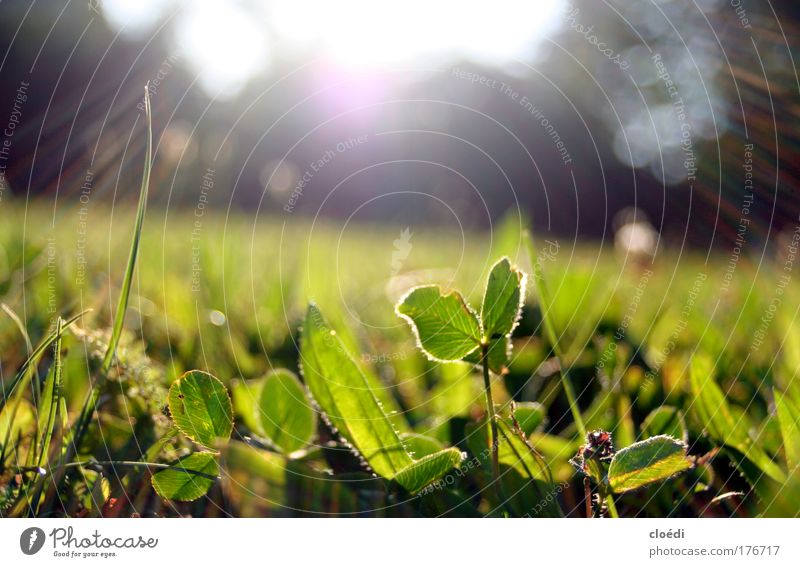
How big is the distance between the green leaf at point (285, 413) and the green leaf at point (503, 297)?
0.57 ft

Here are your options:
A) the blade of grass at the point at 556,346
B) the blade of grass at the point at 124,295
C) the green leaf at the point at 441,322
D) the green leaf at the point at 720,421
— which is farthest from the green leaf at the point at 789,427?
the blade of grass at the point at 124,295

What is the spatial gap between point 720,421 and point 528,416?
162 millimetres

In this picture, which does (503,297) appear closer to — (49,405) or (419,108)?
(49,405)

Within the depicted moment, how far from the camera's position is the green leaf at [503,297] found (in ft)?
1.59

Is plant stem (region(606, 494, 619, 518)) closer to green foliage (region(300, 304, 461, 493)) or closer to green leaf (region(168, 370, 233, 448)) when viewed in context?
green foliage (region(300, 304, 461, 493))

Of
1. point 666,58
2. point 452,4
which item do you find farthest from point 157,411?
point 666,58

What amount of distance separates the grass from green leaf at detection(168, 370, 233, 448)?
0.02 metres

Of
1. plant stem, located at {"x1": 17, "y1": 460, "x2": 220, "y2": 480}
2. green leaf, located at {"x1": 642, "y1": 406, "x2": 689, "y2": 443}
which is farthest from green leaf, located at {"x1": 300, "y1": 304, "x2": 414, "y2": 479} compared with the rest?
green leaf, located at {"x1": 642, "y1": 406, "x2": 689, "y2": 443}

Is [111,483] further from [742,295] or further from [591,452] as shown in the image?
[742,295]

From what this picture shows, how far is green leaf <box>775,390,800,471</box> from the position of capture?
515mm

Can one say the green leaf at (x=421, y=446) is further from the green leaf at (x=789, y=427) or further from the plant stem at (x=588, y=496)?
the green leaf at (x=789, y=427)

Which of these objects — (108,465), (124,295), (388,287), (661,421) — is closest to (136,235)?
(124,295)

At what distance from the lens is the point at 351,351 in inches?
27.2

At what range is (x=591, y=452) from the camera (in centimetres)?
44
